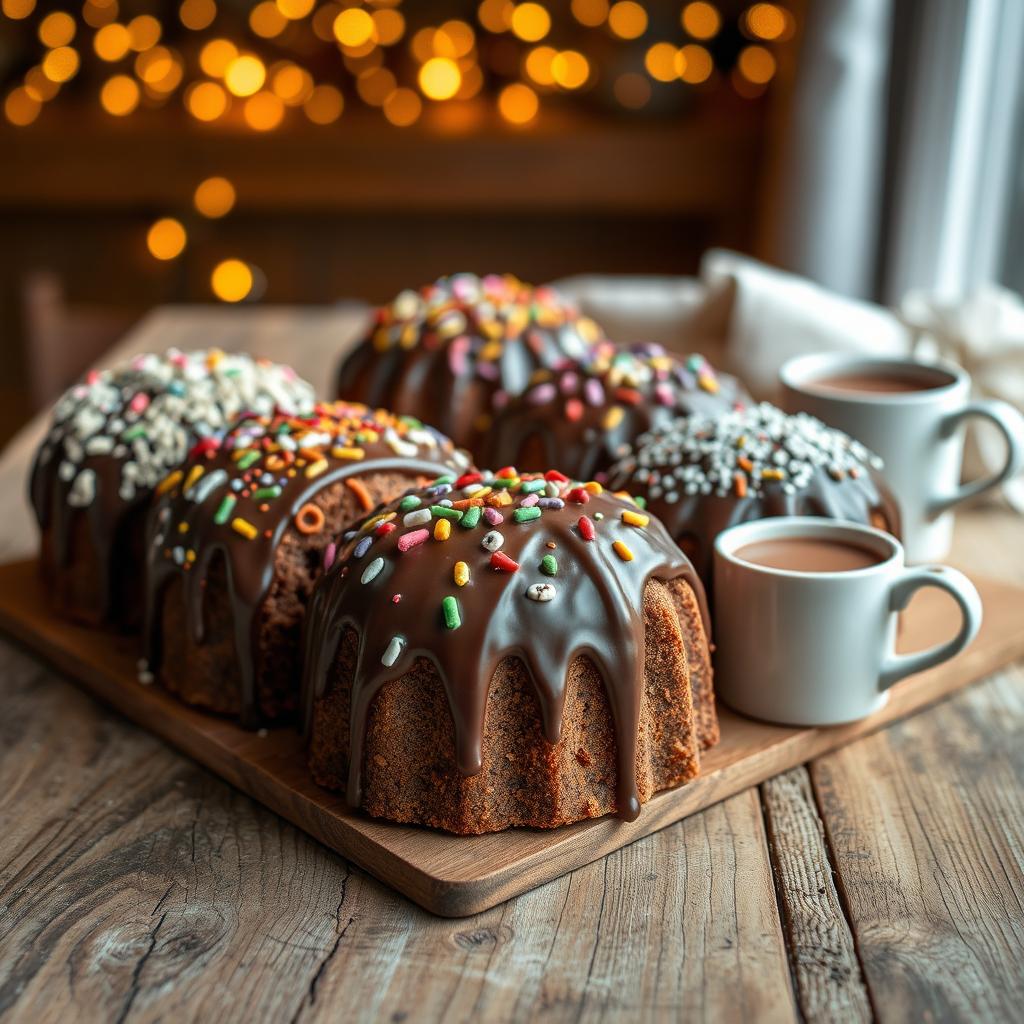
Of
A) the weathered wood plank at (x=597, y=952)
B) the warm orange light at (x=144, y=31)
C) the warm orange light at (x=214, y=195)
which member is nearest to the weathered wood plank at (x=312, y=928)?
the weathered wood plank at (x=597, y=952)

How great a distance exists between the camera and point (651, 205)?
3811mm

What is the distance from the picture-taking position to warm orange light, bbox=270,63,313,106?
3.91m

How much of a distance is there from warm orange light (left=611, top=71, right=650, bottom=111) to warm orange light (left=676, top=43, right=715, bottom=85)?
0.13 metres

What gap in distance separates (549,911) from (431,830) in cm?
12

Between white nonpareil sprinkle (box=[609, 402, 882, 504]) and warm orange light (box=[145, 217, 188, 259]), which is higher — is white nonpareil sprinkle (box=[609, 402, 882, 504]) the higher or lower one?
the higher one

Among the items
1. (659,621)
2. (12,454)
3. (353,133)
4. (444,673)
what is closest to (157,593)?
(444,673)

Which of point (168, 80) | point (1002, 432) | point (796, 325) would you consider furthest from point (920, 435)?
point (168, 80)

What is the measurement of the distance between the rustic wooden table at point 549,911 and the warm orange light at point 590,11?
3.02m

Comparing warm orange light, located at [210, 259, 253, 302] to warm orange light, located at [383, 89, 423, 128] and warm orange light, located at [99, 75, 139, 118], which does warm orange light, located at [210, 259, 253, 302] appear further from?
warm orange light, located at [383, 89, 423, 128]

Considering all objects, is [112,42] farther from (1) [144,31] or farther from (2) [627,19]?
(2) [627,19]

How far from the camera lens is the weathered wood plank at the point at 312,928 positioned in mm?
930

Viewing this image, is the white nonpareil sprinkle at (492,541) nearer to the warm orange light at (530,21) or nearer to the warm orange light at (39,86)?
the warm orange light at (530,21)

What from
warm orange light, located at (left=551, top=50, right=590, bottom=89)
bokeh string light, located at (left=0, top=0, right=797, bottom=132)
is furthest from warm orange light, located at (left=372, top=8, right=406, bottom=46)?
warm orange light, located at (left=551, top=50, right=590, bottom=89)

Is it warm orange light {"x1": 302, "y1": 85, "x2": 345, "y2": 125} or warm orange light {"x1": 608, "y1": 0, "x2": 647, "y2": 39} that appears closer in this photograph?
warm orange light {"x1": 608, "y1": 0, "x2": 647, "y2": 39}
